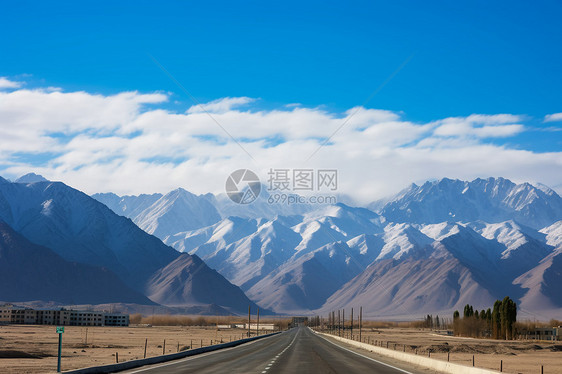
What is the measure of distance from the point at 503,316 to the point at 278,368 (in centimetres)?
12182

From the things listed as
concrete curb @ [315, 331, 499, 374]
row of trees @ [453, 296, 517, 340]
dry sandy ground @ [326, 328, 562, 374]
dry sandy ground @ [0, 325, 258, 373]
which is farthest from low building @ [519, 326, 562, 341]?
concrete curb @ [315, 331, 499, 374]

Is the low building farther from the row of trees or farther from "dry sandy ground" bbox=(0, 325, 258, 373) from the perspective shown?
"dry sandy ground" bbox=(0, 325, 258, 373)

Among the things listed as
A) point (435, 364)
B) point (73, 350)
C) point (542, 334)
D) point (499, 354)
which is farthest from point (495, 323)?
point (435, 364)

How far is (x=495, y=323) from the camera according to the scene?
15575cm

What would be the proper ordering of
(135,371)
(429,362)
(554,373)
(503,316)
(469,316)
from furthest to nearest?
(469,316) → (503,316) → (554,373) → (429,362) → (135,371)

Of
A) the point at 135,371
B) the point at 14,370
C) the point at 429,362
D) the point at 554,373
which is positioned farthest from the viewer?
the point at 554,373

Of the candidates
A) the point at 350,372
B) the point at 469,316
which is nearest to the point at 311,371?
the point at 350,372

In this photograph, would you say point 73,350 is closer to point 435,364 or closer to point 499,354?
point 435,364

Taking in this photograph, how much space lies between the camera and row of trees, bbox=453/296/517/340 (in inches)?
5851

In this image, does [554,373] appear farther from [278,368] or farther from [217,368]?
[217,368]

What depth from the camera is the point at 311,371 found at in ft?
125

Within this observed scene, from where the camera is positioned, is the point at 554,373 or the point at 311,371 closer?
the point at 311,371

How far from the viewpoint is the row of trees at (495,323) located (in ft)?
488

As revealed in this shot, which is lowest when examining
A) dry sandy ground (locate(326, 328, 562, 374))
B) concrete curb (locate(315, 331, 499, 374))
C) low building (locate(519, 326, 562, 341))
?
low building (locate(519, 326, 562, 341))
